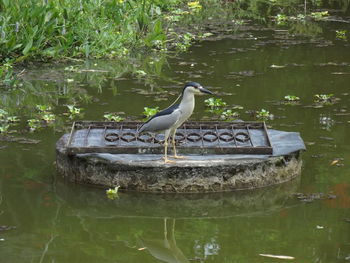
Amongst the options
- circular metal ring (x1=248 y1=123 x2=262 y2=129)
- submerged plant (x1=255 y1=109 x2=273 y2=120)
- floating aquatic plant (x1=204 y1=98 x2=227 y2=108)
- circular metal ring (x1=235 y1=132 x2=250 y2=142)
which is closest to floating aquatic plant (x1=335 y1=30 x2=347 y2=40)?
floating aquatic plant (x1=204 y1=98 x2=227 y2=108)

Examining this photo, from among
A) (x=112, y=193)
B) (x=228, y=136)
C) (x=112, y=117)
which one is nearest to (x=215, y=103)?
(x=112, y=117)

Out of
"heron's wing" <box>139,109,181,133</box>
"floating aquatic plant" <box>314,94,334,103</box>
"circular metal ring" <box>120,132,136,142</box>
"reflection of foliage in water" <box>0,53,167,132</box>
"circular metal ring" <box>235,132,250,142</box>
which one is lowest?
"reflection of foliage in water" <box>0,53,167,132</box>

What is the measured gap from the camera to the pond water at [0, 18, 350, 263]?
18.7 feet

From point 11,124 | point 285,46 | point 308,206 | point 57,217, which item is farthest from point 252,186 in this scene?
point 285,46

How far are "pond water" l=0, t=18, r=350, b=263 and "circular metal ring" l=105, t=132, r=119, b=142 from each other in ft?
1.74

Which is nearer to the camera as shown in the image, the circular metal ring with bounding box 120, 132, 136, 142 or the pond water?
the pond water

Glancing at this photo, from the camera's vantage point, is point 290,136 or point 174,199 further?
point 290,136

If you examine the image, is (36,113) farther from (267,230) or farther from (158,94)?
(267,230)

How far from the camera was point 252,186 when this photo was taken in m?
6.88

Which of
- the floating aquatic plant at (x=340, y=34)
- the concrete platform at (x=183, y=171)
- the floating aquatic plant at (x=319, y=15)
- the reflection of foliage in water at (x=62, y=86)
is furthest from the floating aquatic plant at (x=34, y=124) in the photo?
the floating aquatic plant at (x=319, y=15)

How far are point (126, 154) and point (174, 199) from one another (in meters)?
0.63

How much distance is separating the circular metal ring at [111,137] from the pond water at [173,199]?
530 mm

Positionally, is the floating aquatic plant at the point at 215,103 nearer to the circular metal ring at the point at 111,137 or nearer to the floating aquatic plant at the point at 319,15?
the circular metal ring at the point at 111,137

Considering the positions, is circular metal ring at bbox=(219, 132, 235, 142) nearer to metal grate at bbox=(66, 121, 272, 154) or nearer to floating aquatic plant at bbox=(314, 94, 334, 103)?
metal grate at bbox=(66, 121, 272, 154)
